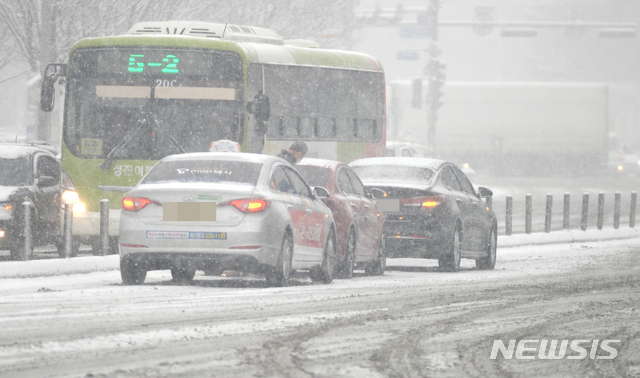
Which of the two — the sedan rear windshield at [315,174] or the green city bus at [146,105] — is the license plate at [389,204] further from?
the green city bus at [146,105]

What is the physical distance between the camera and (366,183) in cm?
1584

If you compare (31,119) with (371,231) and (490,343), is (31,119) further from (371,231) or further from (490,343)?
(490,343)

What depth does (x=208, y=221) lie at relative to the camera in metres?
11.2

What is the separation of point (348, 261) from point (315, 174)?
111 centimetres

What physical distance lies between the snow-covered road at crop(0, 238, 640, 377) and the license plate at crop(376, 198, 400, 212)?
1940 millimetres

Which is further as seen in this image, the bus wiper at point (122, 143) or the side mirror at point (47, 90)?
the side mirror at point (47, 90)

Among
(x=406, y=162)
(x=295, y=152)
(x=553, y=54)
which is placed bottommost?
(x=406, y=162)

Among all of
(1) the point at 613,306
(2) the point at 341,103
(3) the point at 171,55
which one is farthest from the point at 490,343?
(2) the point at 341,103

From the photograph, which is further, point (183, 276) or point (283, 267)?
point (183, 276)

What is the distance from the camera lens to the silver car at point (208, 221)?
11.2 metres

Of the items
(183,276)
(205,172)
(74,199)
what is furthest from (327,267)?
(74,199)

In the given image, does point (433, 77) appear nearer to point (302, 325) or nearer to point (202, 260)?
point (202, 260)

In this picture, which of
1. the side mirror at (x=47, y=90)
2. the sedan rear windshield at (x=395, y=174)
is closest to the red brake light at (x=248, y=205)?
the sedan rear windshield at (x=395, y=174)

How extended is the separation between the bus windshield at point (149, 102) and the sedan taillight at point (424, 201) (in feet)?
9.54
